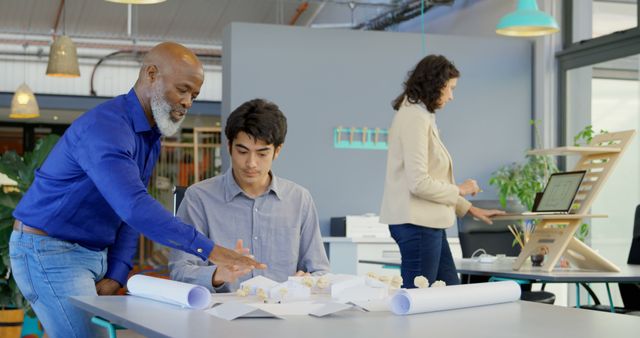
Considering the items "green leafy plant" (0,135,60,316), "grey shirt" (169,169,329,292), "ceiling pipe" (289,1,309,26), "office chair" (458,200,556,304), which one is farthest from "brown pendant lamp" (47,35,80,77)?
"grey shirt" (169,169,329,292)

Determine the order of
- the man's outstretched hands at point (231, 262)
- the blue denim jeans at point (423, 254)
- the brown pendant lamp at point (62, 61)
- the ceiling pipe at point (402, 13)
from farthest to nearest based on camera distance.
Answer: the ceiling pipe at point (402, 13) < the brown pendant lamp at point (62, 61) < the blue denim jeans at point (423, 254) < the man's outstretched hands at point (231, 262)

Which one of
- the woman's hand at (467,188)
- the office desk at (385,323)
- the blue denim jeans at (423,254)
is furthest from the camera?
the woman's hand at (467,188)

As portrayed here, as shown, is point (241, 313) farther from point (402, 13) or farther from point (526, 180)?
point (402, 13)

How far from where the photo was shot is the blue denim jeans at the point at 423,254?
376 cm

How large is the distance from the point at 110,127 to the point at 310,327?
0.87 meters

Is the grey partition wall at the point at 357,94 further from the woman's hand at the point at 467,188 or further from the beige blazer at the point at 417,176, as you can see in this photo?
the woman's hand at the point at 467,188

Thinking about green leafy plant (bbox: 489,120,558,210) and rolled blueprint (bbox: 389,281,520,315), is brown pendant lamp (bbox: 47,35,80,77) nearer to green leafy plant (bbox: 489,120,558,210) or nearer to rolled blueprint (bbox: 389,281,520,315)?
green leafy plant (bbox: 489,120,558,210)

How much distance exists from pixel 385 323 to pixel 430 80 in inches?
90.8

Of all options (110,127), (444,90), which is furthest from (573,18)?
(110,127)

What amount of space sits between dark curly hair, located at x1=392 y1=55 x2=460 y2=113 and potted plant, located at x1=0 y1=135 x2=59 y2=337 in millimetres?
2430

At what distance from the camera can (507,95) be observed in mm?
8078

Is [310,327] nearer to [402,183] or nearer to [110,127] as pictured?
[110,127]

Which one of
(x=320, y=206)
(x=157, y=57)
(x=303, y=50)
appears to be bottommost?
(x=320, y=206)

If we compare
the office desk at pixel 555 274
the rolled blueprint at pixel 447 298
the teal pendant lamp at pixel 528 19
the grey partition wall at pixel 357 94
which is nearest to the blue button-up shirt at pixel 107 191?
the rolled blueprint at pixel 447 298
